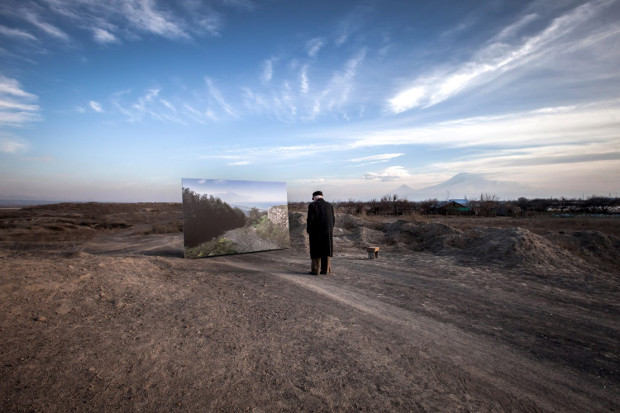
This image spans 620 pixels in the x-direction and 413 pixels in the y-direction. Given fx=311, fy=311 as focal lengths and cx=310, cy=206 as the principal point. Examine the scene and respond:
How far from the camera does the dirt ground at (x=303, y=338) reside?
2.95 m

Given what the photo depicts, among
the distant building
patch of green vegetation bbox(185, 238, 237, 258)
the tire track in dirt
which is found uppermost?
the distant building

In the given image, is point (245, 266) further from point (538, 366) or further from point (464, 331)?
point (538, 366)

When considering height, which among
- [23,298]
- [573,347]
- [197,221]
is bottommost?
[573,347]

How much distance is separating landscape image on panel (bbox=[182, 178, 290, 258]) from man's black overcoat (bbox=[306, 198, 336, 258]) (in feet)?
15.1

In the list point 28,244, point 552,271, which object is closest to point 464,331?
point 552,271

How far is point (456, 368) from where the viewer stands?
11.6 feet

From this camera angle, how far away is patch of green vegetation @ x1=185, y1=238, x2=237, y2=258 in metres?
10.8

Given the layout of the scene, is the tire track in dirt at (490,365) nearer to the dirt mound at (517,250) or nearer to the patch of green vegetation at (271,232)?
the dirt mound at (517,250)

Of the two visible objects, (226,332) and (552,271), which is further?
(552,271)

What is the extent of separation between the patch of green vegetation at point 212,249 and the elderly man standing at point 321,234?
4570mm

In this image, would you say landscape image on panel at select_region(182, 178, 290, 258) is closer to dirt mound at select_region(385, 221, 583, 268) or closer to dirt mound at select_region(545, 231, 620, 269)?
dirt mound at select_region(385, 221, 583, 268)

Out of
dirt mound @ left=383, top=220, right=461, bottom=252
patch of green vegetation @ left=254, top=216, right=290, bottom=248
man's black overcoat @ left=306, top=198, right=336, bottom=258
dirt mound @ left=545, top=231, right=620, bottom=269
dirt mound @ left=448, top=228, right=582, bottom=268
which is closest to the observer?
man's black overcoat @ left=306, top=198, right=336, bottom=258

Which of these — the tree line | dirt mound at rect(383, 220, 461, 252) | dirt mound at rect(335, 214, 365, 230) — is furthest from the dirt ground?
dirt mound at rect(335, 214, 365, 230)

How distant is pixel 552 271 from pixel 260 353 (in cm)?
873
